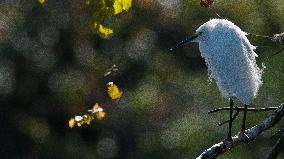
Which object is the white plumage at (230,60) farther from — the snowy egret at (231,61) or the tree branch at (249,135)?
the tree branch at (249,135)

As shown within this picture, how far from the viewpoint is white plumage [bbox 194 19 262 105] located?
8.69 feet

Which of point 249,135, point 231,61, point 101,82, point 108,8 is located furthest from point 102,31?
point 101,82

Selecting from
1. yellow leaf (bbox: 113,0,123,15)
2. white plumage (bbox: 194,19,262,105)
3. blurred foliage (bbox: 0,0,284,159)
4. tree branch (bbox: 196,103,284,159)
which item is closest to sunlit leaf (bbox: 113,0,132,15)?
yellow leaf (bbox: 113,0,123,15)

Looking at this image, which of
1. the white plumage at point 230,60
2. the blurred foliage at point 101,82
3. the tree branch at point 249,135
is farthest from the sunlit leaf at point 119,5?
the blurred foliage at point 101,82

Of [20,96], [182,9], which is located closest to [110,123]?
[20,96]

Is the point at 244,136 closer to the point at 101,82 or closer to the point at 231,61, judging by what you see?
the point at 231,61

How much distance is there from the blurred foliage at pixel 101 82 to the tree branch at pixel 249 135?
3283 mm

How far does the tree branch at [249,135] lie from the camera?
2.31m

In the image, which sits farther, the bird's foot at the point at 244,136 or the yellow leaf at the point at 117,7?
the bird's foot at the point at 244,136

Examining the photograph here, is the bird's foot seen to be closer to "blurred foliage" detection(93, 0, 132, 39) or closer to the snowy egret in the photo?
the snowy egret

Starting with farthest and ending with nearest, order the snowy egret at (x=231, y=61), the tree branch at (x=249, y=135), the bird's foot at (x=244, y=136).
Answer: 1. the snowy egret at (x=231, y=61)
2. the bird's foot at (x=244, y=136)
3. the tree branch at (x=249, y=135)

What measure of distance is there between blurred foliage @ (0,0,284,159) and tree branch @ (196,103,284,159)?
10.8 feet

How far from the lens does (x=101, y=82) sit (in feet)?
21.5

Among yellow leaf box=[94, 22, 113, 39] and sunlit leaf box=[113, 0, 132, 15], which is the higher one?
sunlit leaf box=[113, 0, 132, 15]
